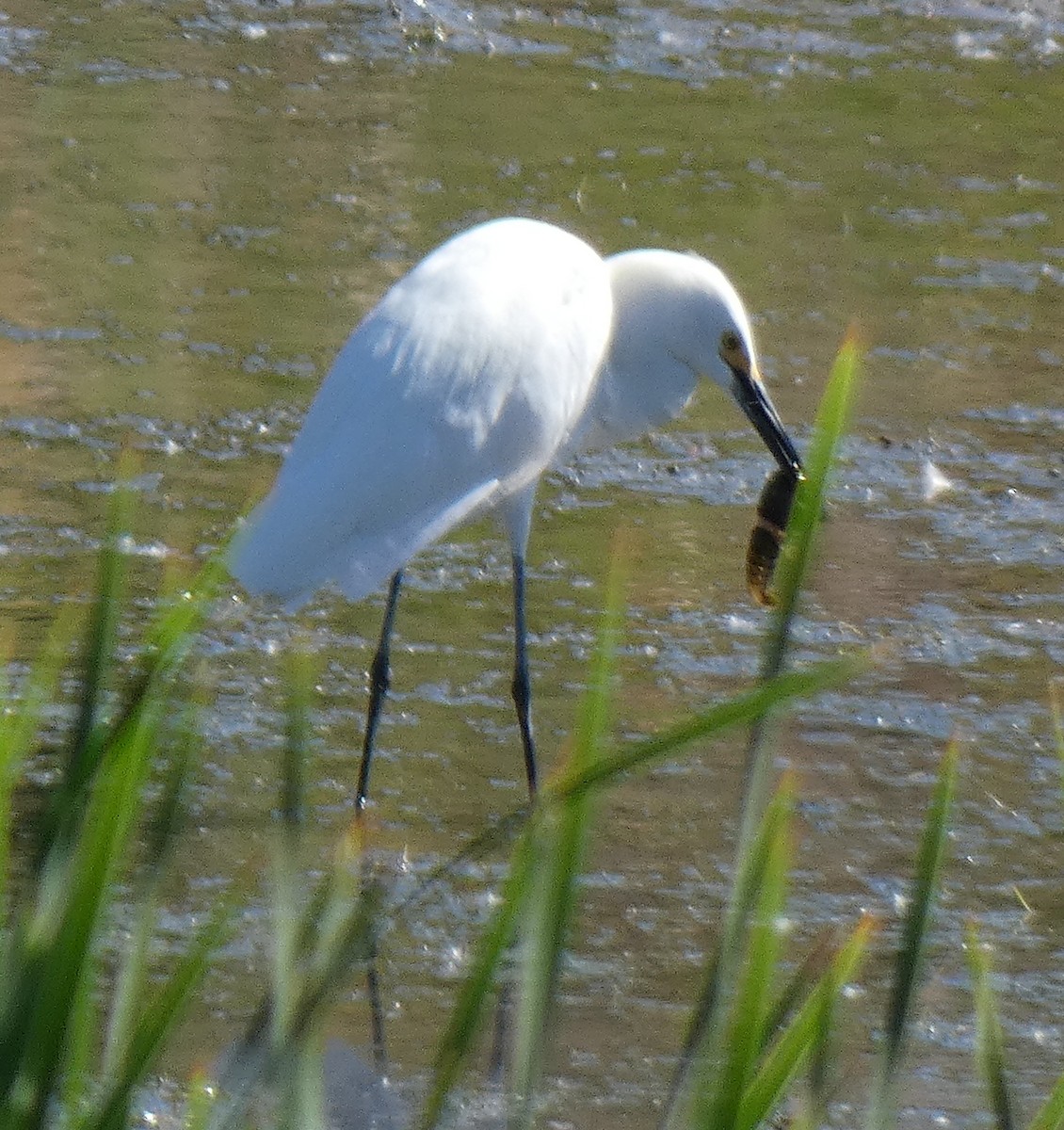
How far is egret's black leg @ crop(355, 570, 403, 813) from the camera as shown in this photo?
374cm

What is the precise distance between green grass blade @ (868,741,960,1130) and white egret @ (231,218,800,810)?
1.83m

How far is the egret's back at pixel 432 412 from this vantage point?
341 centimetres

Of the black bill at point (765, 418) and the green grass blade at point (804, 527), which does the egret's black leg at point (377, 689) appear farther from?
the green grass blade at point (804, 527)

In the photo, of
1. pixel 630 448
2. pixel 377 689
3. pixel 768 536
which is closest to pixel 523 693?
pixel 377 689

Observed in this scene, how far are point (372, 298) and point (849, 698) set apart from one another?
8.19ft

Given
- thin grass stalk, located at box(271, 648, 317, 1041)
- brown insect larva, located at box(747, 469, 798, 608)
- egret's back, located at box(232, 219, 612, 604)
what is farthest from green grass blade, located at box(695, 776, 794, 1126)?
brown insect larva, located at box(747, 469, 798, 608)

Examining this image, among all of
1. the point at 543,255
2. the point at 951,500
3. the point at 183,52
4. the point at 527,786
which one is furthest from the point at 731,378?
the point at 183,52

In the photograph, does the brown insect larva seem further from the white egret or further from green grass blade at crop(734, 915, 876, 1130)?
green grass blade at crop(734, 915, 876, 1130)

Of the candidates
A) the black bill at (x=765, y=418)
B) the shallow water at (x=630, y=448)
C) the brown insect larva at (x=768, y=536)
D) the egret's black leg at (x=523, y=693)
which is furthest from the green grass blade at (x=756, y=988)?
the black bill at (x=765, y=418)

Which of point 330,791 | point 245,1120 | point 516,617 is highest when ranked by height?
point 245,1120

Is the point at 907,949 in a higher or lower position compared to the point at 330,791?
higher

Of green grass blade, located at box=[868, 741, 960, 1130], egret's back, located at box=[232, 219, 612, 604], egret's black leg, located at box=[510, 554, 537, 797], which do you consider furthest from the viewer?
egret's black leg, located at box=[510, 554, 537, 797]

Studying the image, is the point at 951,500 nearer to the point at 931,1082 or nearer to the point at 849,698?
the point at 849,698

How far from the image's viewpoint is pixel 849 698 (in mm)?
4363
